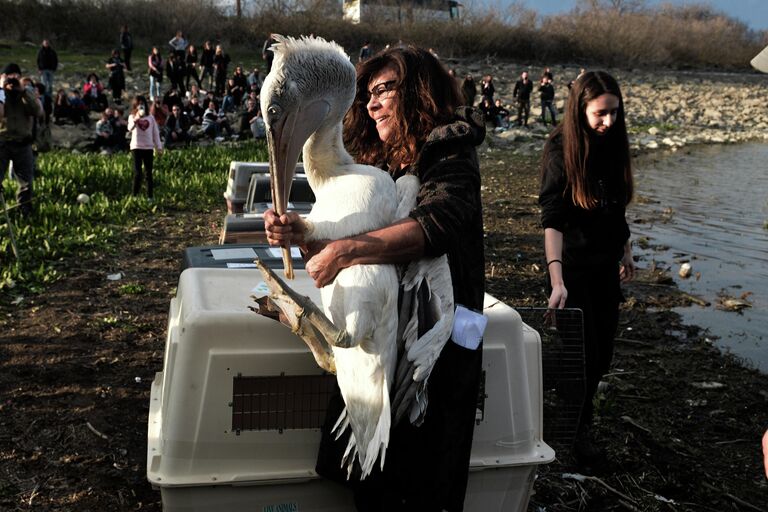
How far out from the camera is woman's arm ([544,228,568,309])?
11.9ft

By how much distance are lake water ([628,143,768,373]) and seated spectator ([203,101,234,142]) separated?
447 inches

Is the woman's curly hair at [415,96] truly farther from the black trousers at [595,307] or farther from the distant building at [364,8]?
the distant building at [364,8]

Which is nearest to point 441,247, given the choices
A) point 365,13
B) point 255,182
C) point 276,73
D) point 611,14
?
point 276,73

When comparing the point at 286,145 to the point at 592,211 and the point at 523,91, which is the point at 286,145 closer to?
the point at 592,211

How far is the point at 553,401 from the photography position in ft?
11.6

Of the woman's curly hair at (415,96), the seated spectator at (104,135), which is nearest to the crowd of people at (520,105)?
the seated spectator at (104,135)

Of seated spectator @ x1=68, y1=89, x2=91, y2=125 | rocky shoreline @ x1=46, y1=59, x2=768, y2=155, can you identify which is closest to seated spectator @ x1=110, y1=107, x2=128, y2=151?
rocky shoreline @ x1=46, y1=59, x2=768, y2=155

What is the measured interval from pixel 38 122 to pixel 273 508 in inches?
337

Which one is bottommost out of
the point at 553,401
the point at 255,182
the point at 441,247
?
the point at 553,401

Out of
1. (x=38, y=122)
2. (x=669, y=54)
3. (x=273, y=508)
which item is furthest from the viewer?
(x=669, y=54)

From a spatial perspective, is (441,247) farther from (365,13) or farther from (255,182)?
(365,13)

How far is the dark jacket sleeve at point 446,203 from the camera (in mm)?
2115

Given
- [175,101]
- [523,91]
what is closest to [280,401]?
[175,101]

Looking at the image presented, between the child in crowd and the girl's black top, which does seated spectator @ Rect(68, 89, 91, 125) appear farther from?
the girl's black top
